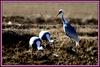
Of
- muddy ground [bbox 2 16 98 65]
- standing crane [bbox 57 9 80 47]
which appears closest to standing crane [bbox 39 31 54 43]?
muddy ground [bbox 2 16 98 65]

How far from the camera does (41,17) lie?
14297 millimetres

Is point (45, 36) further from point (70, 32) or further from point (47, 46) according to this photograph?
point (70, 32)

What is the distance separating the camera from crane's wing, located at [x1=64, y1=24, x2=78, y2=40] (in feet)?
40.0

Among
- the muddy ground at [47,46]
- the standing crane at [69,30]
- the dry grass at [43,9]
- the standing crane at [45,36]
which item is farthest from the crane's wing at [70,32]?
the dry grass at [43,9]

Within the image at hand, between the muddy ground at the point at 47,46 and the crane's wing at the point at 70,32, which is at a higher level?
the crane's wing at the point at 70,32

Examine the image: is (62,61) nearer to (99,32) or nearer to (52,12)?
(99,32)

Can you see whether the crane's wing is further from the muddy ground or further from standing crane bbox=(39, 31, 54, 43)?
standing crane bbox=(39, 31, 54, 43)

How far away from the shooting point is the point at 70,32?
12.2 meters

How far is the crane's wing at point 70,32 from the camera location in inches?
480

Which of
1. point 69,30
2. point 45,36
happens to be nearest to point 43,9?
point 45,36

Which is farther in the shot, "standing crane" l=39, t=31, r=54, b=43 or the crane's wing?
"standing crane" l=39, t=31, r=54, b=43

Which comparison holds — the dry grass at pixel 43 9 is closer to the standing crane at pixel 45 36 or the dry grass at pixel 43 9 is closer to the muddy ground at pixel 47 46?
the muddy ground at pixel 47 46

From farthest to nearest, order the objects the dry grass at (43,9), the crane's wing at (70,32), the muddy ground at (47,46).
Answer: the dry grass at (43,9) → the crane's wing at (70,32) → the muddy ground at (47,46)

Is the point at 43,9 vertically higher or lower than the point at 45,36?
higher
